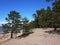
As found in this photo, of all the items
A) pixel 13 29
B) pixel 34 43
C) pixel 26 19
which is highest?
pixel 26 19

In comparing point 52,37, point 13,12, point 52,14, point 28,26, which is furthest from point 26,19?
point 52,37

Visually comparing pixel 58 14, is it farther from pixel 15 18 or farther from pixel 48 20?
pixel 15 18

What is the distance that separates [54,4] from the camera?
26.3 m

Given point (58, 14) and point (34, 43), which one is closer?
point (34, 43)

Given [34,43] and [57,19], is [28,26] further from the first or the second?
[34,43]

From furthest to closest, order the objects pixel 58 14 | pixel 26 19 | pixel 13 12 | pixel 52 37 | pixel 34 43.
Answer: pixel 26 19
pixel 13 12
pixel 58 14
pixel 52 37
pixel 34 43

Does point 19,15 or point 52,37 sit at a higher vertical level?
point 19,15

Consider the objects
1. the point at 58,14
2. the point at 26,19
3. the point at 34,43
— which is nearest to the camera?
the point at 34,43

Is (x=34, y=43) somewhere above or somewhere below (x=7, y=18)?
below

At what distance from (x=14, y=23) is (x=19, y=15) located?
1736 mm

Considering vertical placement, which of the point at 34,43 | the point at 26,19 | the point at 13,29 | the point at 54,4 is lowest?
the point at 34,43

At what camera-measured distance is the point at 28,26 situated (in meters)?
29.2

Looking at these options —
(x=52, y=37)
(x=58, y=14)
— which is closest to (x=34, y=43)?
(x=52, y=37)

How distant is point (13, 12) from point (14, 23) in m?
2.04
